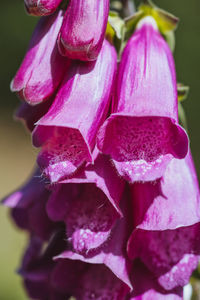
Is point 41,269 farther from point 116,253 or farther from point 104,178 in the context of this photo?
point 104,178

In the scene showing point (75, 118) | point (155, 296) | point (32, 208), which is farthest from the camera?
point (32, 208)

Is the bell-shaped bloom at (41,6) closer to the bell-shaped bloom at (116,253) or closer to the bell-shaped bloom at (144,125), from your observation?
the bell-shaped bloom at (144,125)

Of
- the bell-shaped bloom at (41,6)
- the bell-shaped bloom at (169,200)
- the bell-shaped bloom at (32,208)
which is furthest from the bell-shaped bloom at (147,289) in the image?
the bell-shaped bloom at (41,6)

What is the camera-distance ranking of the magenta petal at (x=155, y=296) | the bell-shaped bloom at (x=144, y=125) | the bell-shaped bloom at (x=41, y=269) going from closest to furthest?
the bell-shaped bloom at (x=144, y=125) < the magenta petal at (x=155, y=296) < the bell-shaped bloom at (x=41, y=269)

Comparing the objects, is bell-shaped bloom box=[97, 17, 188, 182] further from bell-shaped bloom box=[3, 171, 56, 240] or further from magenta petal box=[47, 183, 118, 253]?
bell-shaped bloom box=[3, 171, 56, 240]

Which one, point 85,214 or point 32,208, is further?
point 32,208

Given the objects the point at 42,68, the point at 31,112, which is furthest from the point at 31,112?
the point at 42,68

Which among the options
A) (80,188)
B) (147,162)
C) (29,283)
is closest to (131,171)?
(147,162)

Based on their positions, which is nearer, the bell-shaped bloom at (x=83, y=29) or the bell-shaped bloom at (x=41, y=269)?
the bell-shaped bloom at (x=83, y=29)
